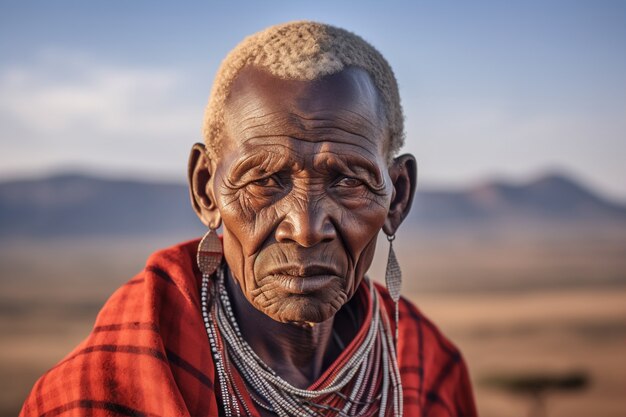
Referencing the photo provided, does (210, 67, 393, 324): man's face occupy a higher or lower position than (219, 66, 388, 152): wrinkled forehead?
lower

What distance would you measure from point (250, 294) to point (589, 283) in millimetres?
32871

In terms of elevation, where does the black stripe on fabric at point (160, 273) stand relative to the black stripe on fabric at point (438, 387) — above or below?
above

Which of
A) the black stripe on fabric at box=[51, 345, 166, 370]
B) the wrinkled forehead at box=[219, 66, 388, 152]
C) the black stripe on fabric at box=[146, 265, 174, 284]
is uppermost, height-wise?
the wrinkled forehead at box=[219, 66, 388, 152]

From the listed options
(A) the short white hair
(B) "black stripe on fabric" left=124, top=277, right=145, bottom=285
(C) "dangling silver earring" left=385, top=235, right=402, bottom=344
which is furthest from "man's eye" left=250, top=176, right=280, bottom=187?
(C) "dangling silver earring" left=385, top=235, right=402, bottom=344

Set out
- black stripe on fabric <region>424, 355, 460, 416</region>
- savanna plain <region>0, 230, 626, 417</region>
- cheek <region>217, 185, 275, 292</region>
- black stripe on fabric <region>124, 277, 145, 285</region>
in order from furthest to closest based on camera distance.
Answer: savanna plain <region>0, 230, 626, 417</region>
black stripe on fabric <region>424, 355, 460, 416</region>
black stripe on fabric <region>124, 277, 145, 285</region>
cheek <region>217, 185, 275, 292</region>

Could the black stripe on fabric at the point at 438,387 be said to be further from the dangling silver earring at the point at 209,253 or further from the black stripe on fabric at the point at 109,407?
the black stripe on fabric at the point at 109,407

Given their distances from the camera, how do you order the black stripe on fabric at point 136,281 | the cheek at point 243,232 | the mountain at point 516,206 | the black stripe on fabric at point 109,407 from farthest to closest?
the mountain at point 516,206 → the black stripe on fabric at point 136,281 → the cheek at point 243,232 → the black stripe on fabric at point 109,407

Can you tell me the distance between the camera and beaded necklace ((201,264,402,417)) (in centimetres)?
246

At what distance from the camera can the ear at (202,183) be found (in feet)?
8.47

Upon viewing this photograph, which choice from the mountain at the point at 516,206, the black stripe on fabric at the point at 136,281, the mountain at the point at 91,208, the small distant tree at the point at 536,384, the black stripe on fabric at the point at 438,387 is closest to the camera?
the black stripe on fabric at the point at 136,281

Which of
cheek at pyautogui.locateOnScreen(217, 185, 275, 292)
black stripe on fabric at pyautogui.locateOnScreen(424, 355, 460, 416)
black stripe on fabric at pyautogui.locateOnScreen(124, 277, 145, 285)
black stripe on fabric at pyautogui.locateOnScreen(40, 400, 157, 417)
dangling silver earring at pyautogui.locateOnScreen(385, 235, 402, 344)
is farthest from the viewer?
black stripe on fabric at pyautogui.locateOnScreen(424, 355, 460, 416)

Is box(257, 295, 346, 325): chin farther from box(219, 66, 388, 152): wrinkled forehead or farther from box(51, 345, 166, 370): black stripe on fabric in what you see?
box(219, 66, 388, 152): wrinkled forehead

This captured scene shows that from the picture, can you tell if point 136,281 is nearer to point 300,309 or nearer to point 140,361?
point 140,361

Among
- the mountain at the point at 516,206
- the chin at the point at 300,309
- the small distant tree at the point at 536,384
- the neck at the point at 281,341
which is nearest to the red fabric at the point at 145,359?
the neck at the point at 281,341
